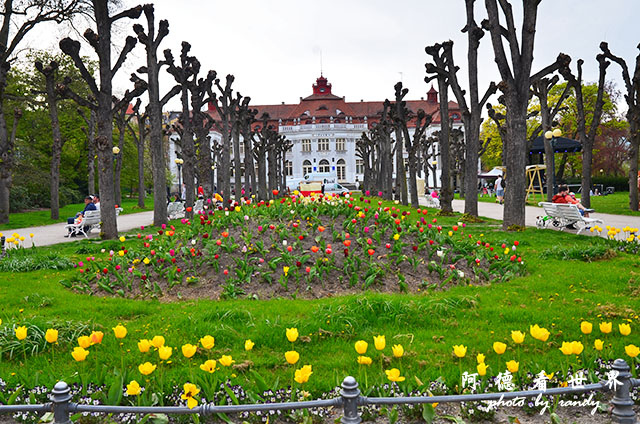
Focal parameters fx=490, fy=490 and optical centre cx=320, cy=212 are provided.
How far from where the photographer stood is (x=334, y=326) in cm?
468

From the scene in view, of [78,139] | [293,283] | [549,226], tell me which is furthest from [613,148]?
[293,283]

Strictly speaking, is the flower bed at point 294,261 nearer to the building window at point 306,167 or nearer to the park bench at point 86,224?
the park bench at point 86,224

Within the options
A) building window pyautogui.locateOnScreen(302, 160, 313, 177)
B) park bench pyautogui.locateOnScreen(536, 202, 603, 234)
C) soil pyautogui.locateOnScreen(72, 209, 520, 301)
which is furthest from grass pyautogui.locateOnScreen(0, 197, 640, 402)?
building window pyautogui.locateOnScreen(302, 160, 313, 177)

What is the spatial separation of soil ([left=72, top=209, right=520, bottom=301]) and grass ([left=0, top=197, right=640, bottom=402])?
541 mm

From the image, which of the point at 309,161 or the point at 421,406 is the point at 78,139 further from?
the point at 309,161

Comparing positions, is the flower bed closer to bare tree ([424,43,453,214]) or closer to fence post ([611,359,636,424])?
fence post ([611,359,636,424])

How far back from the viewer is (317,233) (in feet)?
28.0

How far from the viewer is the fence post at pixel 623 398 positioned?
2.67 m

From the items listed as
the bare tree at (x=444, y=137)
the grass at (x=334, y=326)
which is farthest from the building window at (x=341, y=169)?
the grass at (x=334, y=326)

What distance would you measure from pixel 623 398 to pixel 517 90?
11.2 meters

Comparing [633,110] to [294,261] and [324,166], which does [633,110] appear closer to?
[294,261]

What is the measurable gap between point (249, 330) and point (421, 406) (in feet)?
6.63

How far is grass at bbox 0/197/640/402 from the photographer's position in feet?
12.2

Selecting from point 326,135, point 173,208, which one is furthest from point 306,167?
point 173,208
